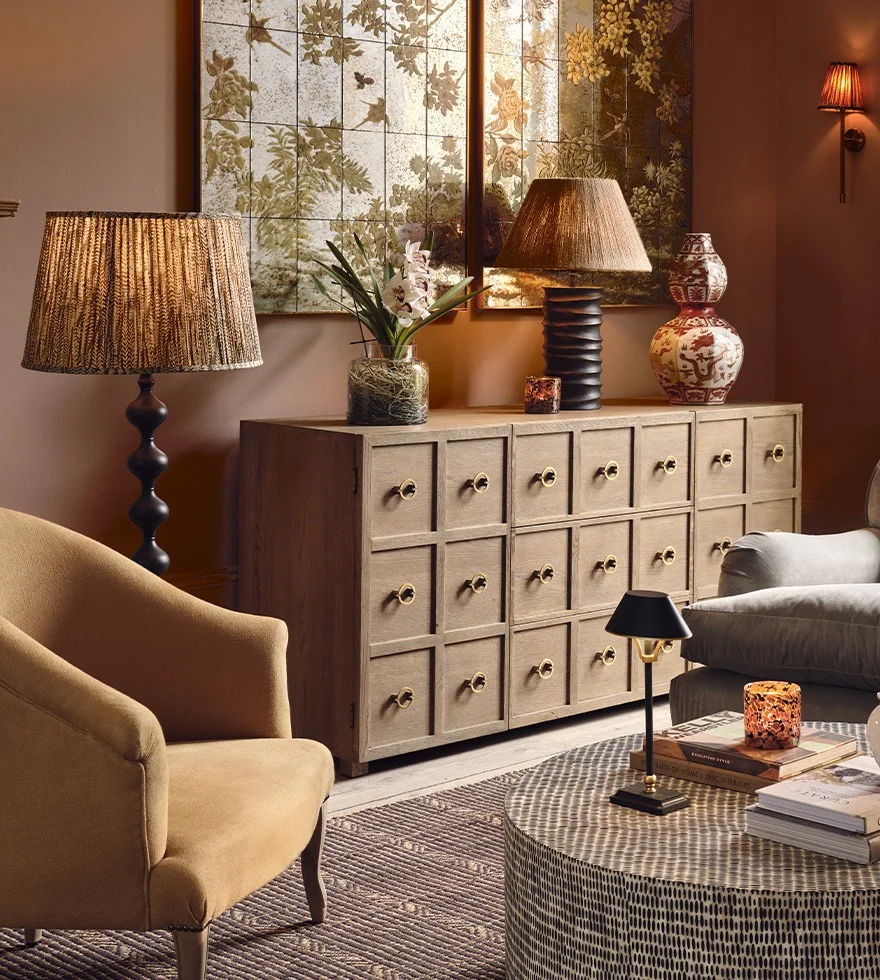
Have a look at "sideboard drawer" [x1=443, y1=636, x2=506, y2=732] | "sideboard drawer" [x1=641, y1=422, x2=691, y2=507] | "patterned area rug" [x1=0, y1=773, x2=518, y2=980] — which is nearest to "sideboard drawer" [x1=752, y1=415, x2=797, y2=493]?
"sideboard drawer" [x1=641, y1=422, x2=691, y2=507]

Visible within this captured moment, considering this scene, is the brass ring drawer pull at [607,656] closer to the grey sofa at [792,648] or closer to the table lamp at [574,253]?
the table lamp at [574,253]

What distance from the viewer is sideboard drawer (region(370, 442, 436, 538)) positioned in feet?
11.2

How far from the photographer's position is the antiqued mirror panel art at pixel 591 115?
4.29m

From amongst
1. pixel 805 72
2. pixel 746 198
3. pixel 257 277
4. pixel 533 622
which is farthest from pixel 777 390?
pixel 257 277

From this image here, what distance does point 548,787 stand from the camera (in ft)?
7.28

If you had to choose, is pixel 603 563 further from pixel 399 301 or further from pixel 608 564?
pixel 399 301

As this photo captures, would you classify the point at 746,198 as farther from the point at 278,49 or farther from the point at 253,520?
the point at 253,520

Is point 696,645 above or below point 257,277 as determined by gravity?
below

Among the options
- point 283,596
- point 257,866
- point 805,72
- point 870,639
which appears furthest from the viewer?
point 805,72

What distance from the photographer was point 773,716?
2.23m

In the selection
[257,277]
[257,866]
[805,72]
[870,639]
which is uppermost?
[805,72]

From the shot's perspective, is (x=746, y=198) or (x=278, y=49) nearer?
(x=278, y=49)

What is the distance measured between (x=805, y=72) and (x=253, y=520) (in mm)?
2684

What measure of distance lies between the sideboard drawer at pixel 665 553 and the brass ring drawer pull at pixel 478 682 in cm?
62
